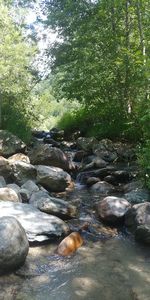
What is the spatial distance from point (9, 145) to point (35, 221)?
5876 millimetres

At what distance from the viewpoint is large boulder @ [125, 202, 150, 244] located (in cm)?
575

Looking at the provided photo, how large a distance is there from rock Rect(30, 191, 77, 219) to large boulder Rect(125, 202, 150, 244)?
117 centimetres

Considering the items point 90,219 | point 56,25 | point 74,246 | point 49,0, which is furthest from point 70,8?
point 74,246

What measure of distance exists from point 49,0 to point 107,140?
1062cm

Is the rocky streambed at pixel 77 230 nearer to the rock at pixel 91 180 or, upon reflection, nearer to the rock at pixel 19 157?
the rock at pixel 91 180

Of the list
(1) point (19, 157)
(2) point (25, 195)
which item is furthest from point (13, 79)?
(2) point (25, 195)

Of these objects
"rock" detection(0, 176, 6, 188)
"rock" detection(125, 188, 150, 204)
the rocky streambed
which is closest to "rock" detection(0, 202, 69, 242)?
the rocky streambed

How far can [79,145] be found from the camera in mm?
14211

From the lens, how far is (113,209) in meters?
6.63

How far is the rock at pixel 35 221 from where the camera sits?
5742mm

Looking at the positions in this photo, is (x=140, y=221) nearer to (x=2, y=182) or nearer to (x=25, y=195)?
(x=25, y=195)

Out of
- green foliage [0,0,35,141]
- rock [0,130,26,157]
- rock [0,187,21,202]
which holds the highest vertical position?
green foliage [0,0,35,141]

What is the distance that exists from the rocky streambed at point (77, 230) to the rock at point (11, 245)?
15 millimetres

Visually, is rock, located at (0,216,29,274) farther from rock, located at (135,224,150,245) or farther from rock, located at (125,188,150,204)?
rock, located at (125,188,150,204)
